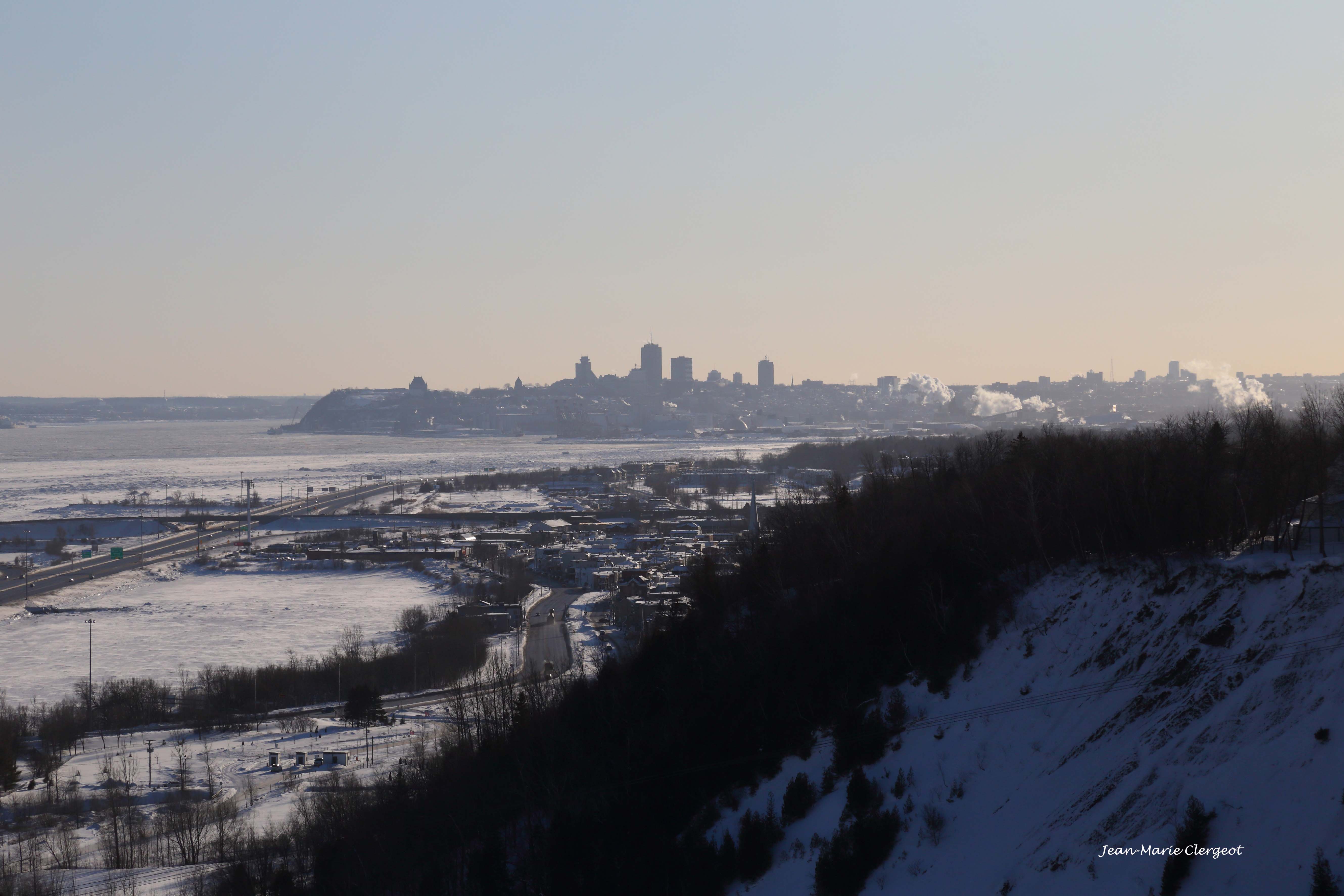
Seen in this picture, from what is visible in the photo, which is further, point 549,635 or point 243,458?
point 243,458

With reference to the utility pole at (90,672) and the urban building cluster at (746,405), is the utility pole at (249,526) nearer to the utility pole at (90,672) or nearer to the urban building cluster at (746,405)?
the utility pole at (90,672)

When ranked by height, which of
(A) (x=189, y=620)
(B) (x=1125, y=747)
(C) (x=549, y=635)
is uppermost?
(B) (x=1125, y=747)

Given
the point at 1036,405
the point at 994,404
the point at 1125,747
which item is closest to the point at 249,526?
the point at 1125,747

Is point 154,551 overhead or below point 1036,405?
below

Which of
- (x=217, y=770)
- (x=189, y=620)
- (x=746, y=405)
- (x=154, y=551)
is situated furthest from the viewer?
A: (x=746, y=405)

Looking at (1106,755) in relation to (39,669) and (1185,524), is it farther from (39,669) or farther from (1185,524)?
(39,669)

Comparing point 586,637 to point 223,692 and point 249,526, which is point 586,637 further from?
point 249,526

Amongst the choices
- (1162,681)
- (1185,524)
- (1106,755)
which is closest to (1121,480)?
(1185,524)

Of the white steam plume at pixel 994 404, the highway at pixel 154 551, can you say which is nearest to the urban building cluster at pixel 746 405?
the white steam plume at pixel 994 404
